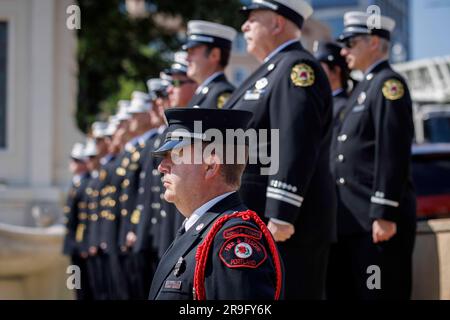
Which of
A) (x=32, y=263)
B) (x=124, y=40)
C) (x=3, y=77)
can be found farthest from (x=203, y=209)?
(x=124, y=40)

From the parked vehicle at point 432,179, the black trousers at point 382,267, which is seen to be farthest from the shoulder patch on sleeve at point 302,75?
the parked vehicle at point 432,179

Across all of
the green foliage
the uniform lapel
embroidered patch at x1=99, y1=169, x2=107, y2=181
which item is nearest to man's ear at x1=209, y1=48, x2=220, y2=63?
the uniform lapel

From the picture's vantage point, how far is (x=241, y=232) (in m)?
3.08

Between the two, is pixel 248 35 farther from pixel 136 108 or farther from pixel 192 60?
pixel 136 108

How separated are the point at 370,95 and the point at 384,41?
0.45 m

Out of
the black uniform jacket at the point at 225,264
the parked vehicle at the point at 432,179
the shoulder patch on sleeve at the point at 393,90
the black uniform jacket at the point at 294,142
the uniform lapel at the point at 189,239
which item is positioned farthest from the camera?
the parked vehicle at the point at 432,179

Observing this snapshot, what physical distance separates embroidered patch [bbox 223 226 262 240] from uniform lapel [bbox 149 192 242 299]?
0.42 ft

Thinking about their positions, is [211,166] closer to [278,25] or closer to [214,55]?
[278,25]

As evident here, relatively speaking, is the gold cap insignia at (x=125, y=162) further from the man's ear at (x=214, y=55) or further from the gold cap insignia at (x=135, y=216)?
the man's ear at (x=214, y=55)

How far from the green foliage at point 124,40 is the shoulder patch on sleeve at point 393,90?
1320 centimetres

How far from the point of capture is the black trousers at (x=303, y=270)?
15.8ft

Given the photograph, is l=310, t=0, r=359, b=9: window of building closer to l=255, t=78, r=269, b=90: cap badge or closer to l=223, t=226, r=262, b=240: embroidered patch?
l=255, t=78, r=269, b=90: cap badge
